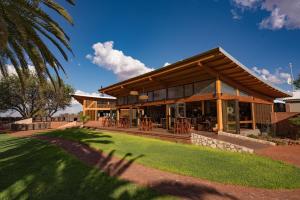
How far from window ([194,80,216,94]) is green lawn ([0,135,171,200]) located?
317 inches

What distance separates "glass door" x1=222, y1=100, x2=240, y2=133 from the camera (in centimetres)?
1151

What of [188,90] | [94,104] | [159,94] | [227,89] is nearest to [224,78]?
[227,89]

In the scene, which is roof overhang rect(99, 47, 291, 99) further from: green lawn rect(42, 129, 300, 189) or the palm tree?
the palm tree

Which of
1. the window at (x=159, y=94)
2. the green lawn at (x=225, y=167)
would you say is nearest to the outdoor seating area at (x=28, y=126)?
the window at (x=159, y=94)

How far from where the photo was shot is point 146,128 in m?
14.4

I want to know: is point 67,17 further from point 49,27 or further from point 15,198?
point 15,198

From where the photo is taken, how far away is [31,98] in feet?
113

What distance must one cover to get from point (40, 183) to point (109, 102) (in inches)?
1288

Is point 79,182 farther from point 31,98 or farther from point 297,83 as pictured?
point 31,98

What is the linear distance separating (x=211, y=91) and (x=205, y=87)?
0.54 meters

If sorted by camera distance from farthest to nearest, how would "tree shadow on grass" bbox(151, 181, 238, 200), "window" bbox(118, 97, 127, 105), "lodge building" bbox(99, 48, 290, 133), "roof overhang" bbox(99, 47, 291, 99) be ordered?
"window" bbox(118, 97, 127, 105)
"lodge building" bbox(99, 48, 290, 133)
"roof overhang" bbox(99, 47, 291, 99)
"tree shadow on grass" bbox(151, 181, 238, 200)

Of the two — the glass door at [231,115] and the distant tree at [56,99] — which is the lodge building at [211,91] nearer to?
the glass door at [231,115]

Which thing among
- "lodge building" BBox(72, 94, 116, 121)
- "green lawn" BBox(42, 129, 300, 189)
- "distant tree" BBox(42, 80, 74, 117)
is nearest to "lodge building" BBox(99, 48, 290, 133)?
"green lawn" BBox(42, 129, 300, 189)

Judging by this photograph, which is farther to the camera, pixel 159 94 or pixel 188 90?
pixel 159 94
